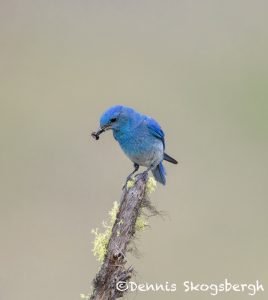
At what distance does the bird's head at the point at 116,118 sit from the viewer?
26.1 ft

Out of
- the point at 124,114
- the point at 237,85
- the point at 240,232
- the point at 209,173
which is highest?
the point at 237,85

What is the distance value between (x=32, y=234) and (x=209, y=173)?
4674mm

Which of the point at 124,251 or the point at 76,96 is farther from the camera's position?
the point at 76,96

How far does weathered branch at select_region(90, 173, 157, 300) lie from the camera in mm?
4848

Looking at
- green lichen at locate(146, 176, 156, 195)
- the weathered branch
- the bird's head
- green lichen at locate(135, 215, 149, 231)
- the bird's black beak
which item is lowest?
the weathered branch

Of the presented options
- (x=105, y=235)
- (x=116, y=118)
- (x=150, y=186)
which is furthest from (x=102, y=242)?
(x=116, y=118)

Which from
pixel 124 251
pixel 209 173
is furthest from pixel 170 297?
pixel 124 251

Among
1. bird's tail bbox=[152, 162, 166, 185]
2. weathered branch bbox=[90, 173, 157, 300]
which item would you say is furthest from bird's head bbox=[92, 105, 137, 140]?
weathered branch bbox=[90, 173, 157, 300]

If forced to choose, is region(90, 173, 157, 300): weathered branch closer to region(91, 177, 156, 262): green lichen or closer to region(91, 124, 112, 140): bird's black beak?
region(91, 177, 156, 262): green lichen

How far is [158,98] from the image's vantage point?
22094mm

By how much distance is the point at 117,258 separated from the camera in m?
4.87

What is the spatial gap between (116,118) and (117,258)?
340 centimetres

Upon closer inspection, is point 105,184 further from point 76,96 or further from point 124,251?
point 124,251

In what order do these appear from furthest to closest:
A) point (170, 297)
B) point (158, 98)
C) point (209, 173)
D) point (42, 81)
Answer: point (42, 81), point (158, 98), point (209, 173), point (170, 297)
